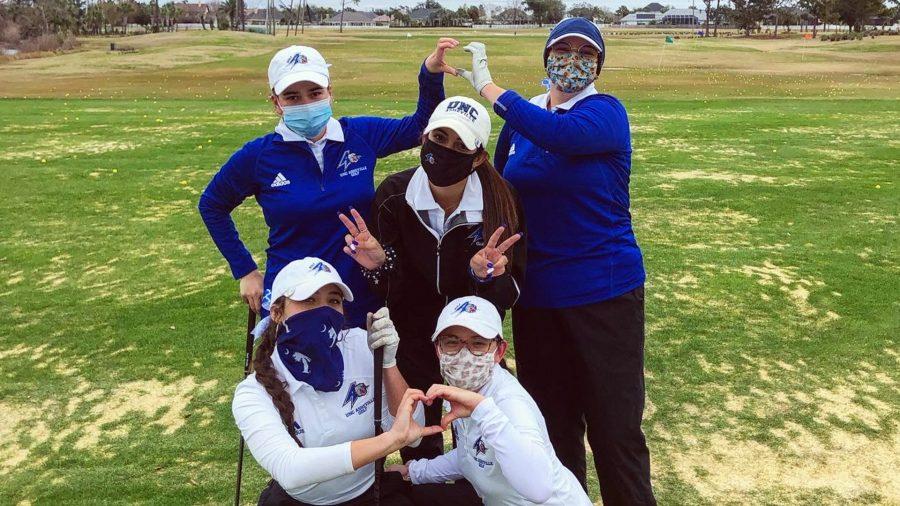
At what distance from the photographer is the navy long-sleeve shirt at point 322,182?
4184 millimetres

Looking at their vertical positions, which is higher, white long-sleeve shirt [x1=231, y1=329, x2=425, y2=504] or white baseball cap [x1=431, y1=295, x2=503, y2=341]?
white baseball cap [x1=431, y1=295, x2=503, y2=341]

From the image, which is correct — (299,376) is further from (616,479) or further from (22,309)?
(22,309)

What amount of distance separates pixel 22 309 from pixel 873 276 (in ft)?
30.4

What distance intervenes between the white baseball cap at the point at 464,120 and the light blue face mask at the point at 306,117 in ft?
2.19

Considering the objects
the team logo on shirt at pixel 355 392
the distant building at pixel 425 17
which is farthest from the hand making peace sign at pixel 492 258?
the distant building at pixel 425 17

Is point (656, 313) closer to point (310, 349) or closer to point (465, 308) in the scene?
point (465, 308)

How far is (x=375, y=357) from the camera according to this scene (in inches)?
149

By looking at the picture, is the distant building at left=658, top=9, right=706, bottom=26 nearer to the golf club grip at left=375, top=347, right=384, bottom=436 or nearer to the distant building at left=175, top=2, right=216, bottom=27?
the distant building at left=175, top=2, right=216, bottom=27

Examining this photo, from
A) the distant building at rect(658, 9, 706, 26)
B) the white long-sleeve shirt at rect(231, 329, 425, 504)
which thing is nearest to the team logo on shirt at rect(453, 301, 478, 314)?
the white long-sleeve shirt at rect(231, 329, 425, 504)

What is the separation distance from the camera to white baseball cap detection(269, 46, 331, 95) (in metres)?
4.08

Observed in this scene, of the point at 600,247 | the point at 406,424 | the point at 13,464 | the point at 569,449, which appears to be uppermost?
the point at 600,247

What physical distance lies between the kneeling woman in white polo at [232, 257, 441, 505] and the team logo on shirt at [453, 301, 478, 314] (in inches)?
12.0

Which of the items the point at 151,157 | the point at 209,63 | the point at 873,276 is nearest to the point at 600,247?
the point at 873,276

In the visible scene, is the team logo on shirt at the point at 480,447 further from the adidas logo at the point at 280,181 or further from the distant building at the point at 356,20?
the distant building at the point at 356,20
